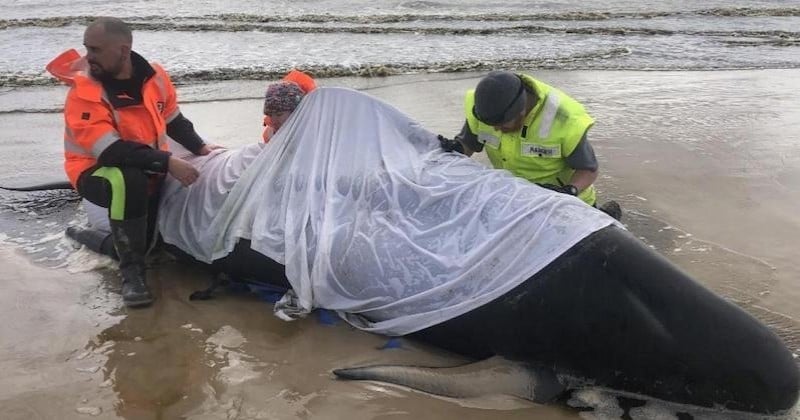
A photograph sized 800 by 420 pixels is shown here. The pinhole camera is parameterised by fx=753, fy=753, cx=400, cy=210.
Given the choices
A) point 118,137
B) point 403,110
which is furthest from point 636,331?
point 403,110

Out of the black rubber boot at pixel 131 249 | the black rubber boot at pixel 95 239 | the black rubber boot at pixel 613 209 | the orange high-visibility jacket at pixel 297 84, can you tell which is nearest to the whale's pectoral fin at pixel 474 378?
the black rubber boot at pixel 131 249

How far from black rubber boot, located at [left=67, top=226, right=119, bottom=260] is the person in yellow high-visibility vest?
2.16 m

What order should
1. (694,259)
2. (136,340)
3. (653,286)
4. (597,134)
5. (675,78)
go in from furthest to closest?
1. (675,78)
2. (597,134)
3. (694,259)
4. (136,340)
5. (653,286)

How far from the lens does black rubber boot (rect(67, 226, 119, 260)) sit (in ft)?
15.3

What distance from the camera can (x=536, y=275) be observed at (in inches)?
131

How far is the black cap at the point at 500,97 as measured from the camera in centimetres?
409

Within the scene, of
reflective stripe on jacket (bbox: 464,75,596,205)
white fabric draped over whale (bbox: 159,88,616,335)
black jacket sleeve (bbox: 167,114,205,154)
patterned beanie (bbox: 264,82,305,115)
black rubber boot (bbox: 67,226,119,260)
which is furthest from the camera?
black jacket sleeve (bbox: 167,114,205,154)

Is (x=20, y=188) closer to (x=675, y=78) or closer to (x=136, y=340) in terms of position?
(x=136, y=340)

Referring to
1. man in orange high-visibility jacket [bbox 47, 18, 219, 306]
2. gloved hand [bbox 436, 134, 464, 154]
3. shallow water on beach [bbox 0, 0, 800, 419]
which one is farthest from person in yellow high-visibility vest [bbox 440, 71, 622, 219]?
man in orange high-visibility jacket [bbox 47, 18, 219, 306]

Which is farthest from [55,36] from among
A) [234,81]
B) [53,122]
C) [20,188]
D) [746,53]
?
[746,53]

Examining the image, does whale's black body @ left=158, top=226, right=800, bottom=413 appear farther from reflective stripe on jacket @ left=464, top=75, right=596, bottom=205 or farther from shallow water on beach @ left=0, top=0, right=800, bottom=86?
shallow water on beach @ left=0, top=0, right=800, bottom=86

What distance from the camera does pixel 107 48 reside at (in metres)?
4.10

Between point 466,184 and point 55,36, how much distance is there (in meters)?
13.1

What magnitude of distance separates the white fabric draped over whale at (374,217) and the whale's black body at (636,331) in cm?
11
